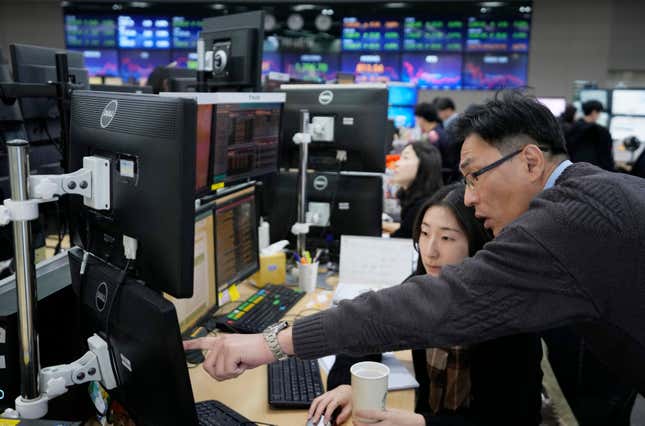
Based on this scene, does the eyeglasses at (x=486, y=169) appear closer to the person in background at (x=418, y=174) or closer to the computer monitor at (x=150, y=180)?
the computer monitor at (x=150, y=180)

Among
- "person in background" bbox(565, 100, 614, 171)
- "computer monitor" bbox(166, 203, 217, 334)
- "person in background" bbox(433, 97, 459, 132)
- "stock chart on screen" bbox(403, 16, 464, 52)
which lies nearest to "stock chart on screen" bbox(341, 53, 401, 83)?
"stock chart on screen" bbox(403, 16, 464, 52)

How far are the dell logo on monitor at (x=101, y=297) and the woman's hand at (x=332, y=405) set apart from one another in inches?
21.6

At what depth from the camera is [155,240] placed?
983 mm

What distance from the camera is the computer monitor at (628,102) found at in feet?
22.5

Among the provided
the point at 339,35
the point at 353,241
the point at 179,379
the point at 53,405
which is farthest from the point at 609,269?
the point at 339,35

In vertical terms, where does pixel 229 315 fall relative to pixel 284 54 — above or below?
below

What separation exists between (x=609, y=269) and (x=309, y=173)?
1730mm

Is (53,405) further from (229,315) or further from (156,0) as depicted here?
(156,0)

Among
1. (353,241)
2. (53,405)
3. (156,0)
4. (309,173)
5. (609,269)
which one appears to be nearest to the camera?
(609,269)

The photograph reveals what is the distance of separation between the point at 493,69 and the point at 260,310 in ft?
25.1

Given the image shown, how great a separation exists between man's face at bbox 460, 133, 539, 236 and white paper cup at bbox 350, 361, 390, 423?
1.39 ft

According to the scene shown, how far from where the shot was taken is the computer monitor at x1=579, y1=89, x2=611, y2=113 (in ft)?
23.3

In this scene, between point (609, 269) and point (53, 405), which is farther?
point (53, 405)

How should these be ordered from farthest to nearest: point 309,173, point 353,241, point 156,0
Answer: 1. point 156,0
2. point 309,173
3. point 353,241
